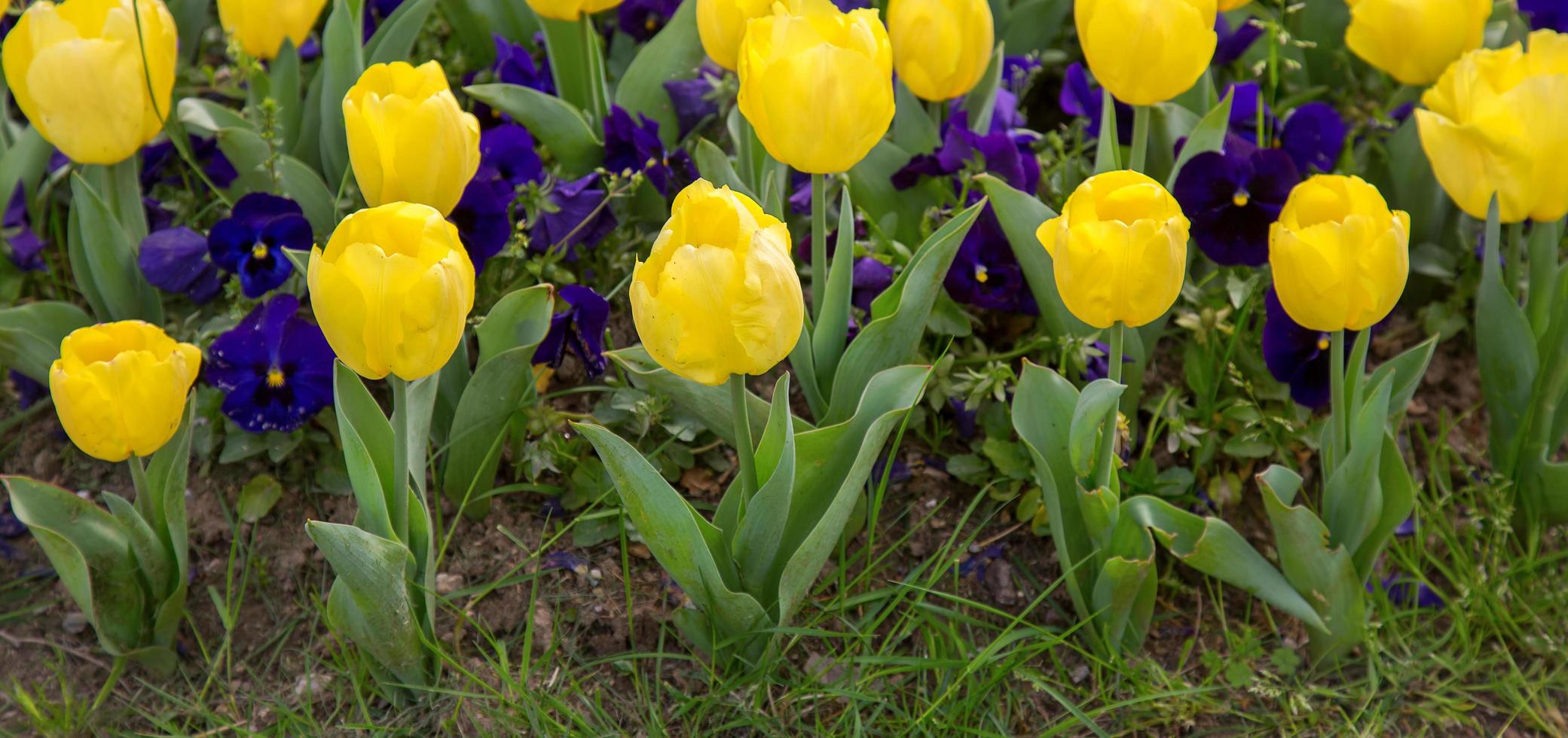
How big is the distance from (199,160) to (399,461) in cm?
96

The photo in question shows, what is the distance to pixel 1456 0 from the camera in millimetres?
1840

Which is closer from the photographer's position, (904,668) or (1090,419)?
(1090,419)

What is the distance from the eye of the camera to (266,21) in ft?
6.29

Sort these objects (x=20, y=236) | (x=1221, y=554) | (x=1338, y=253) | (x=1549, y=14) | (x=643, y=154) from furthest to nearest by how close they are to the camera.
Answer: (x=1549, y=14)
(x=20, y=236)
(x=643, y=154)
(x=1221, y=554)
(x=1338, y=253)

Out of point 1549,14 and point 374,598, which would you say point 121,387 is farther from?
point 1549,14

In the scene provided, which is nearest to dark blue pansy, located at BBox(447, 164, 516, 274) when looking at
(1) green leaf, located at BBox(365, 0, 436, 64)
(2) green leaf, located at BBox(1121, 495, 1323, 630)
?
(1) green leaf, located at BBox(365, 0, 436, 64)

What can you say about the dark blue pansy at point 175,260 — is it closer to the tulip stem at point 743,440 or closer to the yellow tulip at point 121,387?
the yellow tulip at point 121,387

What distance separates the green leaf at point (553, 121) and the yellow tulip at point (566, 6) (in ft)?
0.39

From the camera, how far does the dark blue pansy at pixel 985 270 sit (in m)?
1.81

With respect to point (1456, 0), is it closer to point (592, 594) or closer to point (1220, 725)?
point (1220, 725)

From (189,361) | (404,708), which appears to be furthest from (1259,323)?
(189,361)

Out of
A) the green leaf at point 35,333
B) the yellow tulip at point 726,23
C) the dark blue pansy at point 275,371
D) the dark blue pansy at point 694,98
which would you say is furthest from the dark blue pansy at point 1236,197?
the green leaf at point 35,333

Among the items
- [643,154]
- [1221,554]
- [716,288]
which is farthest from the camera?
[643,154]

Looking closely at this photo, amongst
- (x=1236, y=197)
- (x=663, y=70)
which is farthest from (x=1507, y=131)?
(x=663, y=70)
